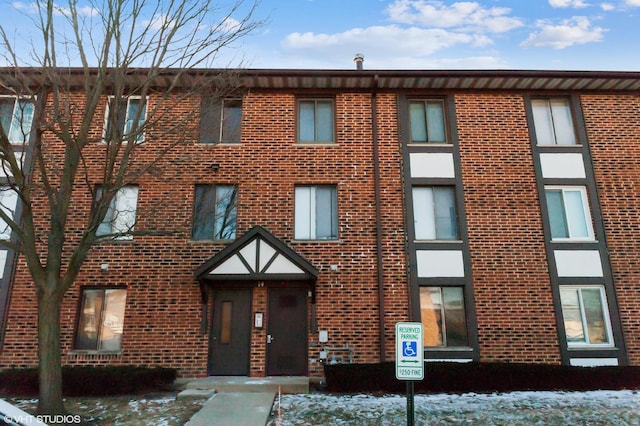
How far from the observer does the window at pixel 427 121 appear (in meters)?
11.9

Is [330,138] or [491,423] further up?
[330,138]

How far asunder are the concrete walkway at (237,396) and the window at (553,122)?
9700 mm

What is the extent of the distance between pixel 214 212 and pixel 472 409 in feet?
25.5

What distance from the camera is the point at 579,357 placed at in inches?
399

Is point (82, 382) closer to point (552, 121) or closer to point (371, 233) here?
point (371, 233)

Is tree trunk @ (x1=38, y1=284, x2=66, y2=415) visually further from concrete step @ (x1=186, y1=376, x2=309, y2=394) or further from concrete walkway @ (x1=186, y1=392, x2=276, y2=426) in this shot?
concrete step @ (x1=186, y1=376, x2=309, y2=394)

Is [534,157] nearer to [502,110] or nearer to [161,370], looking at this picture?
[502,110]

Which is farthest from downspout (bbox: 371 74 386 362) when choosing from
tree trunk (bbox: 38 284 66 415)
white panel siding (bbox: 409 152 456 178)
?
tree trunk (bbox: 38 284 66 415)

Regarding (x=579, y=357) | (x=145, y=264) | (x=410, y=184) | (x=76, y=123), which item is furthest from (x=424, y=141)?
(x=76, y=123)

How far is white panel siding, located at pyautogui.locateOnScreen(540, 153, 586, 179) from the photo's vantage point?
37.5ft

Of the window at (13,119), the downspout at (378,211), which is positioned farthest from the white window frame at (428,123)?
the window at (13,119)

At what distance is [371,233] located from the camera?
35.8ft

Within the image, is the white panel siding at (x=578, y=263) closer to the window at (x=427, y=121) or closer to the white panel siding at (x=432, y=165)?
the white panel siding at (x=432, y=165)

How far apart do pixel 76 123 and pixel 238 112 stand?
14.0 ft
